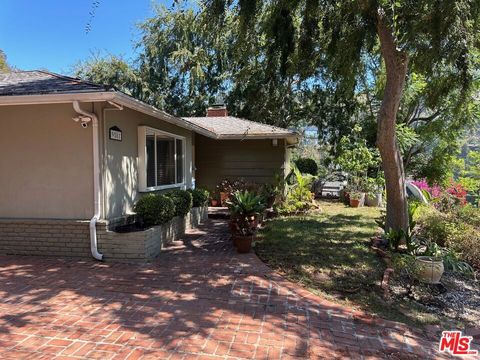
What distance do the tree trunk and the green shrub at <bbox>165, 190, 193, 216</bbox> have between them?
4464 mm

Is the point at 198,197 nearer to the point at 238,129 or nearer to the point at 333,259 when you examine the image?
the point at 238,129

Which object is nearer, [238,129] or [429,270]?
[429,270]


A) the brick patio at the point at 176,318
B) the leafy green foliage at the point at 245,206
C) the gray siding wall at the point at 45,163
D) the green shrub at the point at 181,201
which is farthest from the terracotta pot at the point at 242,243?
the gray siding wall at the point at 45,163

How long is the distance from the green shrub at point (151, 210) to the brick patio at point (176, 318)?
4.10ft

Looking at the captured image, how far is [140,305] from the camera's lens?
4.33m

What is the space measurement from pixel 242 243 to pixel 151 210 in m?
1.83

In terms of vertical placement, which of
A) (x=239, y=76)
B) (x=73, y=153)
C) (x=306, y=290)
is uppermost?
(x=239, y=76)

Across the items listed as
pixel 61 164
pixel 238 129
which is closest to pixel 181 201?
pixel 61 164

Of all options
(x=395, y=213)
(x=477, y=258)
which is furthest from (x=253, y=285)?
(x=477, y=258)

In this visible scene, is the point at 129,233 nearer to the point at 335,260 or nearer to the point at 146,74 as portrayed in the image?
the point at 335,260

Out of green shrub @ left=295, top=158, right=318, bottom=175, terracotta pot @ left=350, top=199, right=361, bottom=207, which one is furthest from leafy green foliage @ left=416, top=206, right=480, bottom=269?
green shrub @ left=295, top=158, right=318, bottom=175

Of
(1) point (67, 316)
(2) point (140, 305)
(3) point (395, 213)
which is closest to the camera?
(1) point (67, 316)

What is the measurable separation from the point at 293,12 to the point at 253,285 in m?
5.41

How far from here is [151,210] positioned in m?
6.85
